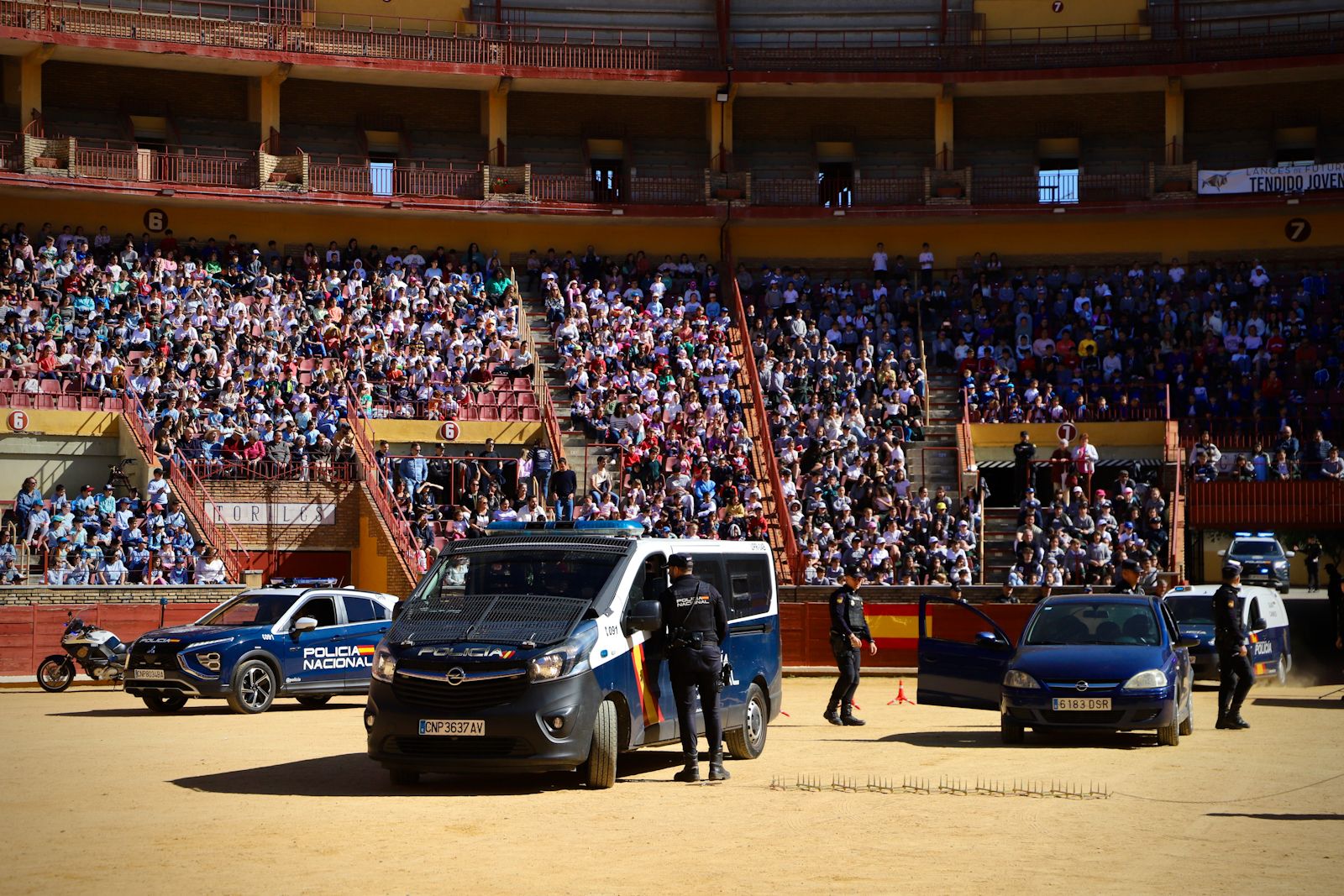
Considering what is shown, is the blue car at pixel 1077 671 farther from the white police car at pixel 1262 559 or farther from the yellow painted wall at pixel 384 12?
the yellow painted wall at pixel 384 12

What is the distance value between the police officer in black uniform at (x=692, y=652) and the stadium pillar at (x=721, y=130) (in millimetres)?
32513

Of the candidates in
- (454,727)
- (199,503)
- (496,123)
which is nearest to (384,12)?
(496,123)

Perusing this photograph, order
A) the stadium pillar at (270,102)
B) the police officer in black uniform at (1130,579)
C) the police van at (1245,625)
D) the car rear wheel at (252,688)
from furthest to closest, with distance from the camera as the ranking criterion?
1. the stadium pillar at (270,102)
2. the police van at (1245,625)
3. the car rear wheel at (252,688)
4. the police officer in black uniform at (1130,579)

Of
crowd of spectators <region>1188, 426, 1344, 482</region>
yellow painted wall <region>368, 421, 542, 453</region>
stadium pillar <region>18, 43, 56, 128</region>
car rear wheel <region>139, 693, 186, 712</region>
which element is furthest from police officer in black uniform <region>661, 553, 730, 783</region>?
stadium pillar <region>18, 43, 56, 128</region>

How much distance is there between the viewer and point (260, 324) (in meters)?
36.4

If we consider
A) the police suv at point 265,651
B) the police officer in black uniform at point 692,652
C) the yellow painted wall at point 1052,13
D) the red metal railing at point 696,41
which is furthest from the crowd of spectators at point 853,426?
the police officer in black uniform at point 692,652

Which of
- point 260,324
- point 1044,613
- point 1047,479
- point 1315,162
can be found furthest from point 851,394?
point 1044,613

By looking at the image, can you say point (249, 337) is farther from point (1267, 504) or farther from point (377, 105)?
point (1267, 504)

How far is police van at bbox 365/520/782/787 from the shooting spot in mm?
12633

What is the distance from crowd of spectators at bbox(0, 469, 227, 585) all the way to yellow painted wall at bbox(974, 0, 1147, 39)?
2722 centimetres

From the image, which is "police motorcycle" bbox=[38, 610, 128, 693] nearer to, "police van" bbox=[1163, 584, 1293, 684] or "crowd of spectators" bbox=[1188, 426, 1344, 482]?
"police van" bbox=[1163, 584, 1293, 684]

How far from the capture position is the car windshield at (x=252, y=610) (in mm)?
21859

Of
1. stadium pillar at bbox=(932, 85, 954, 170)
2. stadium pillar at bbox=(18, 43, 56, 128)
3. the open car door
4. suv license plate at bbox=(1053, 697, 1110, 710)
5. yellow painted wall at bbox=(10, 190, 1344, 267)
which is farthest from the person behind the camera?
stadium pillar at bbox=(932, 85, 954, 170)

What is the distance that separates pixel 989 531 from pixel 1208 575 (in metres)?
18.7
